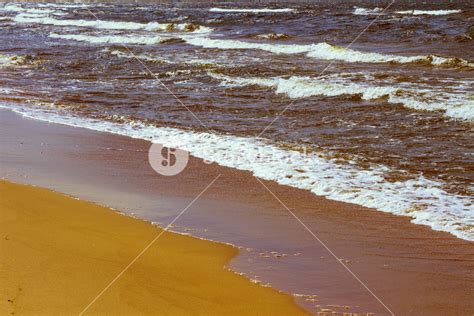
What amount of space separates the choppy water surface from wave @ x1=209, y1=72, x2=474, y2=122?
0.09 ft

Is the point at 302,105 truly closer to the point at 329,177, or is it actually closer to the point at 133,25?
the point at 329,177

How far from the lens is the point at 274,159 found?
8672mm

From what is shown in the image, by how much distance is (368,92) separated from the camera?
45.3ft

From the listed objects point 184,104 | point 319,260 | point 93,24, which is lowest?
point 93,24

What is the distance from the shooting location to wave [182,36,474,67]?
19734 mm

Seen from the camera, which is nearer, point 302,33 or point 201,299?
point 201,299

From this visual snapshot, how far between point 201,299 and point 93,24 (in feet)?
144

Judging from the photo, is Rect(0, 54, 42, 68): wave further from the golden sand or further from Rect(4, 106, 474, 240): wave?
the golden sand

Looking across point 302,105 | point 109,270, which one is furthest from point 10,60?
point 109,270

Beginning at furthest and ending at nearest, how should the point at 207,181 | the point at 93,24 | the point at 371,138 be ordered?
the point at 93,24 < the point at 371,138 < the point at 207,181

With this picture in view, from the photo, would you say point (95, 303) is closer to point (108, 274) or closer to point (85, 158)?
point (108, 274)

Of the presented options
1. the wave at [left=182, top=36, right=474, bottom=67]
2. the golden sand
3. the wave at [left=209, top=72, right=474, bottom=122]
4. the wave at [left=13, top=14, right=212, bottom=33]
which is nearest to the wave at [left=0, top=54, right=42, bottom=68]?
the wave at [left=209, top=72, right=474, bottom=122]

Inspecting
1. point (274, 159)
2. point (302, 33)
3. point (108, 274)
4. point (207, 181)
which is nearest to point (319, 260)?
point (108, 274)

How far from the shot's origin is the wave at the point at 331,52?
19.7 metres
